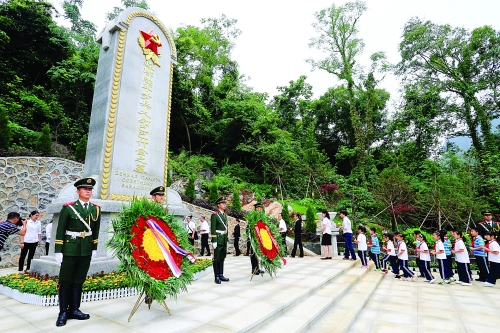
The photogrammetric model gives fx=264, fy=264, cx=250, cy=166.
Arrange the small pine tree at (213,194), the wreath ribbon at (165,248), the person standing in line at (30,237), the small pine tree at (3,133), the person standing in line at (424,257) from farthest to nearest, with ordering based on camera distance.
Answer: the small pine tree at (213,194) → the small pine tree at (3,133) → the person standing in line at (424,257) → the person standing in line at (30,237) → the wreath ribbon at (165,248)

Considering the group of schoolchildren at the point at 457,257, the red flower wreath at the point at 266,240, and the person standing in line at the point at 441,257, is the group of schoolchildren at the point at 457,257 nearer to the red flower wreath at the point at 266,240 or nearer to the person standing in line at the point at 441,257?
the person standing in line at the point at 441,257

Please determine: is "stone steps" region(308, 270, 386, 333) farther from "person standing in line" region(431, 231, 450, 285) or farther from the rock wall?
the rock wall

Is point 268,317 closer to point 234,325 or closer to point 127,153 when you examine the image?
point 234,325

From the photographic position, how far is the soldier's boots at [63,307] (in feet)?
9.84

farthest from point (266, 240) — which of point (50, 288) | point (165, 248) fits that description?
point (50, 288)

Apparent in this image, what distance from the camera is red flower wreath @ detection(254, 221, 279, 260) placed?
215 inches

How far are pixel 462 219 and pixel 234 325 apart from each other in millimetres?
13385

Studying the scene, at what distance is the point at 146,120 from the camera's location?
21.0 ft

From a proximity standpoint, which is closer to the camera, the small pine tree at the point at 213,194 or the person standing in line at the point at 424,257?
the person standing in line at the point at 424,257

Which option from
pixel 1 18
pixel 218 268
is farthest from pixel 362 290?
pixel 1 18

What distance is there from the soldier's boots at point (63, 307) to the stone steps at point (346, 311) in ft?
9.55

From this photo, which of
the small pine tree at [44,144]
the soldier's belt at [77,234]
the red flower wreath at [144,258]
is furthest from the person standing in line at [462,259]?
the small pine tree at [44,144]

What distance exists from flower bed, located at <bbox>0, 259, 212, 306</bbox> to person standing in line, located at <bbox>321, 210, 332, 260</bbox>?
20.3 ft

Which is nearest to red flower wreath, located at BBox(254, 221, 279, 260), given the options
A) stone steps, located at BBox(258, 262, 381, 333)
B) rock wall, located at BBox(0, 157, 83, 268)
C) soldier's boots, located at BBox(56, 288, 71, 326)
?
stone steps, located at BBox(258, 262, 381, 333)
